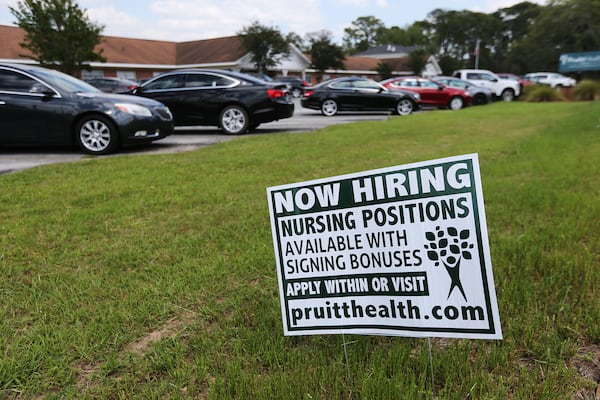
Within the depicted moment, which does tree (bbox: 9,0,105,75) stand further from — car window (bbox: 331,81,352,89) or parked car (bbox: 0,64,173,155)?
parked car (bbox: 0,64,173,155)

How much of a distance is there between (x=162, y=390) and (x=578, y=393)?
1670 mm

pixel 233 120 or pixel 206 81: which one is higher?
pixel 206 81

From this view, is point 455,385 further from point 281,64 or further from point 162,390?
point 281,64

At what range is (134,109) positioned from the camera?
8055mm

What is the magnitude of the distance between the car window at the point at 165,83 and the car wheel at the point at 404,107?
961 centimetres

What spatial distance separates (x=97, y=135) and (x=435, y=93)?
54.1ft

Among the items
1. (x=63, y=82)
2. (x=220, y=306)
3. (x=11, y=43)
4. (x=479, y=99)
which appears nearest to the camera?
(x=220, y=306)

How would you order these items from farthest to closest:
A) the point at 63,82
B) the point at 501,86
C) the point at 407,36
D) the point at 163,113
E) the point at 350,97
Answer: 1. the point at 407,36
2. the point at 501,86
3. the point at 350,97
4. the point at 163,113
5. the point at 63,82

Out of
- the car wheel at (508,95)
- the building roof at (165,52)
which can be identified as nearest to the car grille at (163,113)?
the car wheel at (508,95)

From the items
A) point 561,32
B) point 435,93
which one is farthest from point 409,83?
point 561,32

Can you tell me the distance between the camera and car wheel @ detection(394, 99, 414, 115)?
18.0 meters

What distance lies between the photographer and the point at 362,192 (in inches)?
73.5

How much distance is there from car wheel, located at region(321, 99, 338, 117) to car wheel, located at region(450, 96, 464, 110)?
6.50 m

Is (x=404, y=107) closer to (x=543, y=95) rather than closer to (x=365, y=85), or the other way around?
(x=365, y=85)
